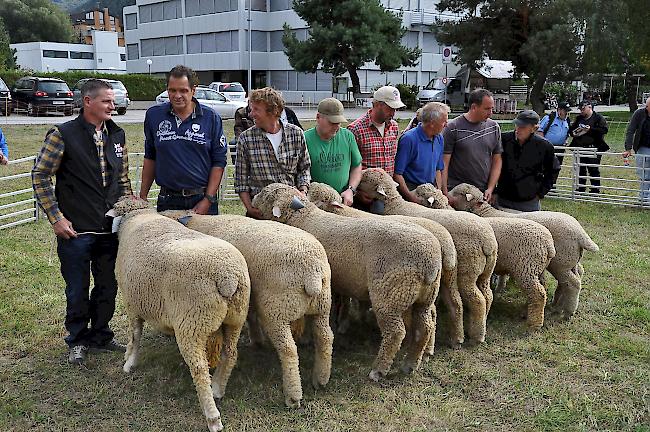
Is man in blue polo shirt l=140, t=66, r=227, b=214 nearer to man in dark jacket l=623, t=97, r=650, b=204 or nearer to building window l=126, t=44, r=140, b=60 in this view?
man in dark jacket l=623, t=97, r=650, b=204

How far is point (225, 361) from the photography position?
153 inches

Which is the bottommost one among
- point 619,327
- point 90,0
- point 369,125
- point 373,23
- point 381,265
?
point 619,327

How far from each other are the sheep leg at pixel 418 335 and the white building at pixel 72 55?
5673 centimetres

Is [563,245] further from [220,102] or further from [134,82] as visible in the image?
[134,82]

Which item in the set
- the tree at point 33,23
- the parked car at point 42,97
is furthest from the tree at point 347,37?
the tree at point 33,23

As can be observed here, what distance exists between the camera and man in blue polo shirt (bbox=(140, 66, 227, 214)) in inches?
177

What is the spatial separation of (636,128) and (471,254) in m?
6.40

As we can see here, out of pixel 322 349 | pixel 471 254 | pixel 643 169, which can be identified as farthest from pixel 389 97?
pixel 643 169

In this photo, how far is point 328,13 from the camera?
32.9 metres

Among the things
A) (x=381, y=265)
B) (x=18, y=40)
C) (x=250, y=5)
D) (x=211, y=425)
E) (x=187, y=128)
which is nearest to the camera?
(x=211, y=425)

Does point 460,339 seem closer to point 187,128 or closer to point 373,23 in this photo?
point 187,128

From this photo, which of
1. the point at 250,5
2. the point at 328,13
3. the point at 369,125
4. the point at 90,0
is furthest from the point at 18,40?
the point at 90,0

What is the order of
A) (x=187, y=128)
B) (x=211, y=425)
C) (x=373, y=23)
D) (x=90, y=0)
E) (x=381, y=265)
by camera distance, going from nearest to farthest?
1. (x=211, y=425)
2. (x=381, y=265)
3. (x=187, y=128)
4. (x=373, y=23)
5. (x=90, y=0)

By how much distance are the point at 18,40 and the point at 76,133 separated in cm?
7215
